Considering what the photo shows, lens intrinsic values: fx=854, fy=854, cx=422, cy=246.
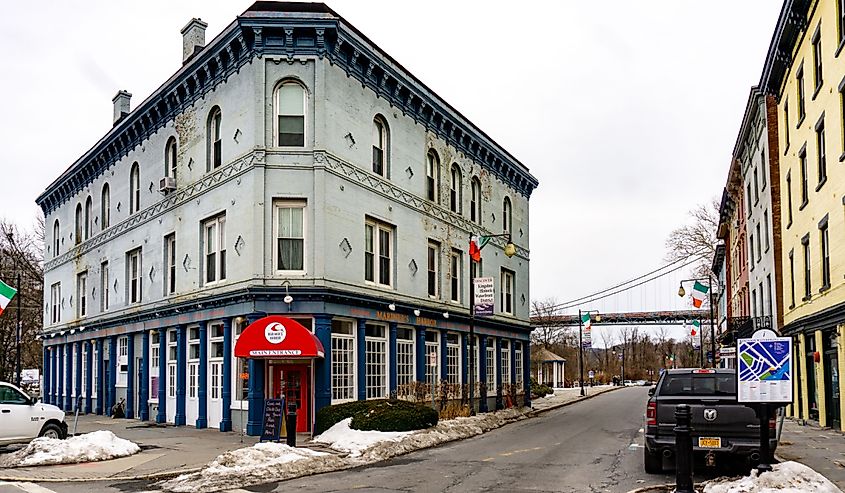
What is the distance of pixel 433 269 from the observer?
30891mm

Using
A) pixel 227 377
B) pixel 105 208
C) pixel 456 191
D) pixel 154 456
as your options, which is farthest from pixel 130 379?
pixel 456 191

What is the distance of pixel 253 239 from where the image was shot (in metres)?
23.0

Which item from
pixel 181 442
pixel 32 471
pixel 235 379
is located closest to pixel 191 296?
pixel 235 379

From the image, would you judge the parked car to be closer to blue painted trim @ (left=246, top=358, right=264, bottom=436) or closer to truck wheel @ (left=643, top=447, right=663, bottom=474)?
blue painted trim @ (left=246, top=358, right=264, bottom=436)

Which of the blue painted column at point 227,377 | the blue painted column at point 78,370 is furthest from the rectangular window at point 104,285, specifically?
the blue painted column at point 227,377

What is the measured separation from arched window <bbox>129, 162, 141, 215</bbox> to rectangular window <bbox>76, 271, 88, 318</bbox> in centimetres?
723

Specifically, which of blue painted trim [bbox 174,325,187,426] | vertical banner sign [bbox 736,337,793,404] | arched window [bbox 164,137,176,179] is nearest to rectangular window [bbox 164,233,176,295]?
blue painted trim [bbox 174,325,187,426]

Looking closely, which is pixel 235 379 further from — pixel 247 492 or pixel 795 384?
pixel 795 384

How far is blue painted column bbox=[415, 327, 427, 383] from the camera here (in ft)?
94.2

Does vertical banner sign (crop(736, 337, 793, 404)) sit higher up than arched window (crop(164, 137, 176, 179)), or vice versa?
arched window (crop(164, 137, 176, 179))

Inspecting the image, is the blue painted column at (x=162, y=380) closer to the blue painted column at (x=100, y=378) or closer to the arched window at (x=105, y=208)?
the blue painted column at (x=100, y=378)

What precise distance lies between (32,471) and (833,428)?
20761mm

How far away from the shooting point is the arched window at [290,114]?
23.6 metres

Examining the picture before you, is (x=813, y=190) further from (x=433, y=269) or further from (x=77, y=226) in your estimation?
(x=77, y=226)
